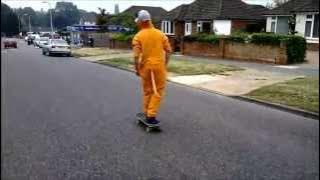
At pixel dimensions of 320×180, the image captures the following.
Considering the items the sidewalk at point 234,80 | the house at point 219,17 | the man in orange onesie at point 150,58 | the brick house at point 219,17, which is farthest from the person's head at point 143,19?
the brick house at point 219,17

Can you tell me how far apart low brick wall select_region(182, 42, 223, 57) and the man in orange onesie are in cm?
1842

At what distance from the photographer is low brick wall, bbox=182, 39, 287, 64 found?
2087 centimetres

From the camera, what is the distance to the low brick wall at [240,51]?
2087 centimetres

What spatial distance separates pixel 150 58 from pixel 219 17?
108ft

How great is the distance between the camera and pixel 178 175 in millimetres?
4855

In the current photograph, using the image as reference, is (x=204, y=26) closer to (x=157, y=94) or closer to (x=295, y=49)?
(x=295, y=49)

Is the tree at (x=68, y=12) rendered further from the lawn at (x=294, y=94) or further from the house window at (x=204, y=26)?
the lawn at (x=294, y=94)

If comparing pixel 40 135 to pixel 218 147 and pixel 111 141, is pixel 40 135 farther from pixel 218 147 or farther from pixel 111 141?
pixel 218 147

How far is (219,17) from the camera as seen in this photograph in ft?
128

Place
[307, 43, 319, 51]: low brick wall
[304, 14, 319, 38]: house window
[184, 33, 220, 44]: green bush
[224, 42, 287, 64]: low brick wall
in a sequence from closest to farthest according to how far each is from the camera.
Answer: [224, 42, 287, 64]: low brick wall, [184, 33, 220, 44]: green bush, [307, 43, 319, 51]: low brick wall, [304, 14, 319, 38]: house window

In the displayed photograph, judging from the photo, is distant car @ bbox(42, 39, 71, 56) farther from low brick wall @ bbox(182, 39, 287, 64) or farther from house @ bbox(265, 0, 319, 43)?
house @ bbox(265, 0, 319, 43)

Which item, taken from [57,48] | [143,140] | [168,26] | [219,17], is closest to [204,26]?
[219,17]

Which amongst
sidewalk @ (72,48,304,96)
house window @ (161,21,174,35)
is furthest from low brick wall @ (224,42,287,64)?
house window @ (161,21,174,35)

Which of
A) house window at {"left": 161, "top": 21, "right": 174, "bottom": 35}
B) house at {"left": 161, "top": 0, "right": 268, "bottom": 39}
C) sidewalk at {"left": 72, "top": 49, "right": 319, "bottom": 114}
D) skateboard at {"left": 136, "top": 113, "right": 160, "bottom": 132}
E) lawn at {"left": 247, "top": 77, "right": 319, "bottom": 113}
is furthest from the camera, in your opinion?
house window at {"left": 161, "top": 21, "right": 174, "bottom": 35}
